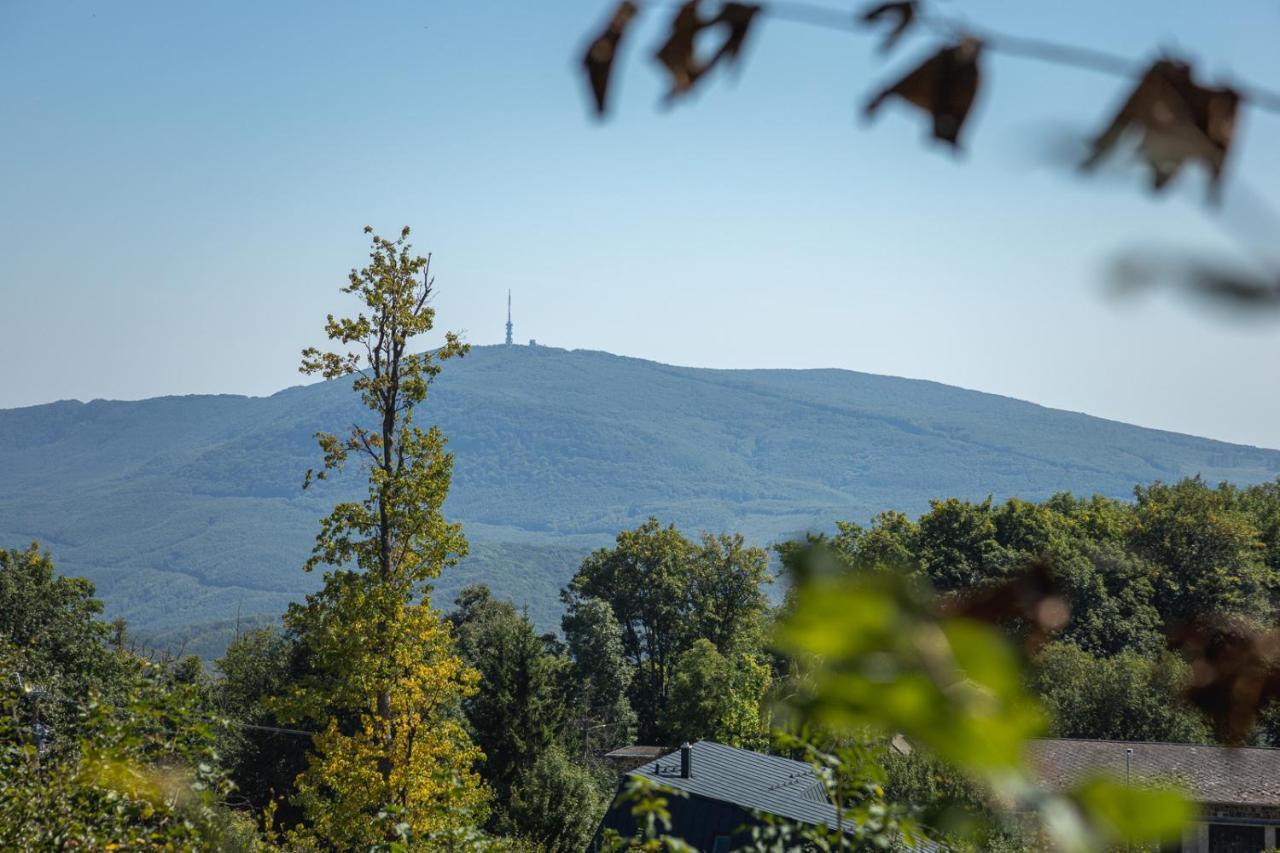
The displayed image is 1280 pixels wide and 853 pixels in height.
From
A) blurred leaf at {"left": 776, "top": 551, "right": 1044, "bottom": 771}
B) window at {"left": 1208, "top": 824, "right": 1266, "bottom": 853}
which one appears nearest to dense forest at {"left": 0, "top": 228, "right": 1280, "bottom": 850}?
blurred leaf at {"left": 776, "top": 551, "right": 1044, "bottom": 771}

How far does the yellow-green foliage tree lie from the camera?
1684cm

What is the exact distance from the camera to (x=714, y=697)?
4056 cm

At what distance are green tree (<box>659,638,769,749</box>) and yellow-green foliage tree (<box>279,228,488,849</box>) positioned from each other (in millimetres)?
21397

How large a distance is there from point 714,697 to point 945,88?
4088cm

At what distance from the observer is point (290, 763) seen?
3681 centimetres

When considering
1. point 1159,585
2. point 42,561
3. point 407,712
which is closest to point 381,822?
point 407,712

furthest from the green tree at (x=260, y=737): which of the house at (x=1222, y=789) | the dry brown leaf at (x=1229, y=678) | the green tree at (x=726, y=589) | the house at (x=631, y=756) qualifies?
the dry brown leaf at (x=1229, y=678)

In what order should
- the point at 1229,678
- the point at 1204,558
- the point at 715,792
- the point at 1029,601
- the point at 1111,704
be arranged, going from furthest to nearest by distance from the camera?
the point at 1204,558
the point at 1111,704
the point at 715,792
the point at 1229,678
the point at 1029,601

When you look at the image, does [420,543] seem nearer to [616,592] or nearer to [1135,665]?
[1135,665]

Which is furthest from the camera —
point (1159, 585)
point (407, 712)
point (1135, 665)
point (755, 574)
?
point (755, 574)

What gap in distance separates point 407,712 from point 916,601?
1805cm

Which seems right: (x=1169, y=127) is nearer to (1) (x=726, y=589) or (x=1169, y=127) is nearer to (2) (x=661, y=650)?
(1) (x=726, y=589)

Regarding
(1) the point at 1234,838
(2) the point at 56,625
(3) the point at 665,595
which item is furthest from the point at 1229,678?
(3) the point at 665,595

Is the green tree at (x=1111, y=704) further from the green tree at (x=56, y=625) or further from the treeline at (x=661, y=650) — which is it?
the green tree at (x=56, y=625)
